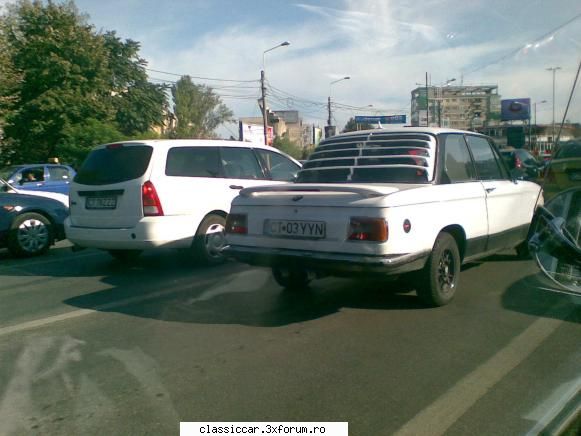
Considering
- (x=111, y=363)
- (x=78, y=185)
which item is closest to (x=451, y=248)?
(x=111, y=363)

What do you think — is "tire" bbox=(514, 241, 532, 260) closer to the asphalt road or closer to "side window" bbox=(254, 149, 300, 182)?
the asphalt road

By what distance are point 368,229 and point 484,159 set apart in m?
2.63

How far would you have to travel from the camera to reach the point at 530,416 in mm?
3068

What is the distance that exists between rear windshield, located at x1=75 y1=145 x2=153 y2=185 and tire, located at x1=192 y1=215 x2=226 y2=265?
114 centimetres

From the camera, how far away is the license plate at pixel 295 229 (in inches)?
186

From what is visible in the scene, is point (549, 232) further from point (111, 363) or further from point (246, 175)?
point (246, 175)

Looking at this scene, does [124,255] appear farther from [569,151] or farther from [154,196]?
[569,151]

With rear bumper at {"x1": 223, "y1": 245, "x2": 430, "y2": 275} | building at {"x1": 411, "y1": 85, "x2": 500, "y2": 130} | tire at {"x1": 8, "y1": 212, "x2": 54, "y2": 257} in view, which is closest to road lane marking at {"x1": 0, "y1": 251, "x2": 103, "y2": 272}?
tire at {"x1": 8, "y1": 212, "x2": 54, "y2": 257}

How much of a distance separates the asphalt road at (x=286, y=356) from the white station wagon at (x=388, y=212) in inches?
19.7

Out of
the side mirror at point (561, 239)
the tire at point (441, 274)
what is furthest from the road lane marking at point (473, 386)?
the tire at point (441, 274)

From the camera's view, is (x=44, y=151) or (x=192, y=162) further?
(x=44, y=151)

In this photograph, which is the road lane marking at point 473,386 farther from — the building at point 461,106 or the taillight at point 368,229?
the building at point 461,106

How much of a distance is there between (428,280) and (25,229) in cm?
695

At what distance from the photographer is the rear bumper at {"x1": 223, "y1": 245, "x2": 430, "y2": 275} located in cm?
442
